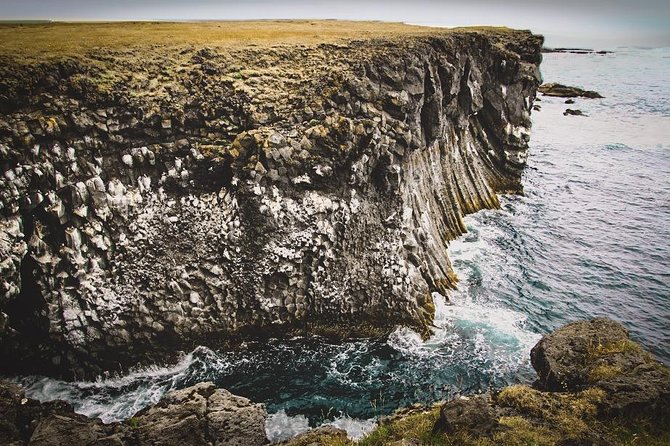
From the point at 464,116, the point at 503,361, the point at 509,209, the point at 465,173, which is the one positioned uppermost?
the point at 464,116

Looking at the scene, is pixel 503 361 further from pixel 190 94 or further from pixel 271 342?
pixel 190 94

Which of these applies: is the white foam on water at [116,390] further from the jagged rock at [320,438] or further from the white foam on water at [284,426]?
the jagged rock at [320,438]

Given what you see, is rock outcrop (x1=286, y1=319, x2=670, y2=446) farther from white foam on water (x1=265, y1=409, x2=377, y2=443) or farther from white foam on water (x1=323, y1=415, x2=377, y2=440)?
white foam on water (x1=265, y1=409, x2=377, y2=443)

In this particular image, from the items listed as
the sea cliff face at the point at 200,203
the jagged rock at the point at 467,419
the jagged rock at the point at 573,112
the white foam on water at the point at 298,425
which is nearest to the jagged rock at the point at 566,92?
the jagged rock at the point at 573,112

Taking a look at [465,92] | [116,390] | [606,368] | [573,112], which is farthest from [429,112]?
[573,112]

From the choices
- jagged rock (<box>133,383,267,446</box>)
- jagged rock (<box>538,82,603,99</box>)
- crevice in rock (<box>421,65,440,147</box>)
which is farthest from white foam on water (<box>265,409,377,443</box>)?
jagged rock (<box>538,82,603,99</box>)

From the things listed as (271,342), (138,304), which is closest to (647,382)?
(271,342)
